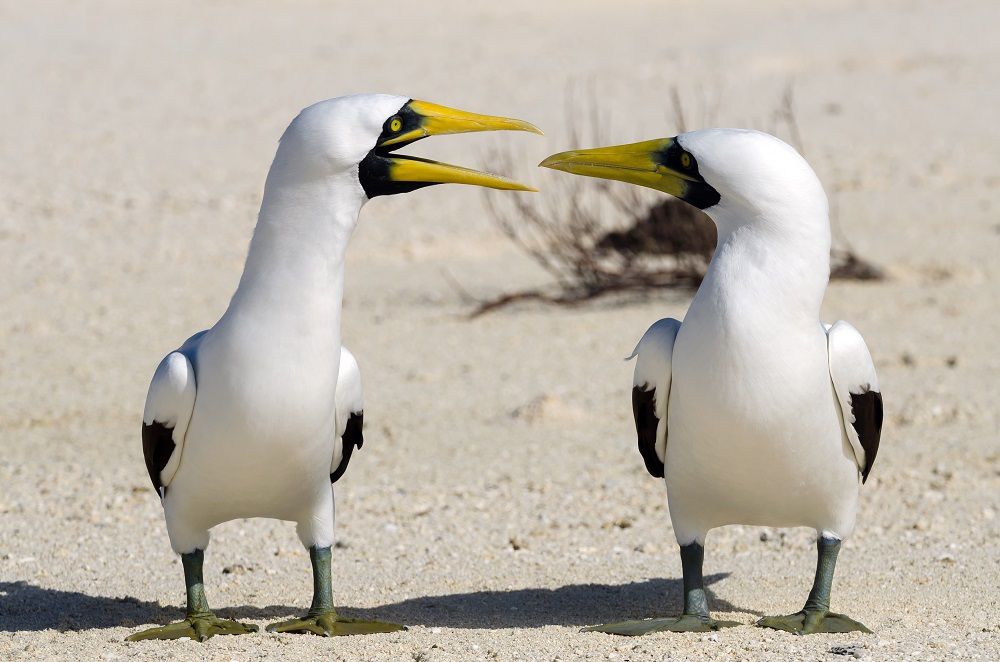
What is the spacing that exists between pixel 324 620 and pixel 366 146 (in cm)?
150

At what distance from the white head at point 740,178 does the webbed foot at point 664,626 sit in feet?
4.03

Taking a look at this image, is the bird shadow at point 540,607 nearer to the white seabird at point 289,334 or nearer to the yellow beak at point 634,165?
the white seabird at point 289,334

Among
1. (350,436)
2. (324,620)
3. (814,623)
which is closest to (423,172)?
(350,436)

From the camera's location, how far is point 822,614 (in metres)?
4.75

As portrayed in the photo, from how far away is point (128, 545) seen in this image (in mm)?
6363

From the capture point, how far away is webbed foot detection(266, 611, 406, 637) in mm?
4785

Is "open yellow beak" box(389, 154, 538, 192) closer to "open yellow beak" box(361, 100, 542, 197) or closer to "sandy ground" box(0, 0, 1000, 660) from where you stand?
"open yellow beak" box(361, 100, 542, 197)

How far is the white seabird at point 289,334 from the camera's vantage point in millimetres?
4496

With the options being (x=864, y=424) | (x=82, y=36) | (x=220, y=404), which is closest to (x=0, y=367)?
(x=220, y=404)

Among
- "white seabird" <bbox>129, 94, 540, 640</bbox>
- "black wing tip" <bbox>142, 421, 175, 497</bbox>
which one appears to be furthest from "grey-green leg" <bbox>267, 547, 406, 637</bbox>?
"black wing tip" <bbox>142, 421, 175, 497</bbox>

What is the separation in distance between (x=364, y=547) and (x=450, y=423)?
89.2 inches

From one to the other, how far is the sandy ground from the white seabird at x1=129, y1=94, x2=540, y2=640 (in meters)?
0.55

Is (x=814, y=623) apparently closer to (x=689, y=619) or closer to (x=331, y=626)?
(x=689, y=619)

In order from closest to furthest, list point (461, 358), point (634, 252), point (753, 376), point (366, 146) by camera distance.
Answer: point (753, 376)
point (366, 146)
point (461, 358)
point (634, 252)
